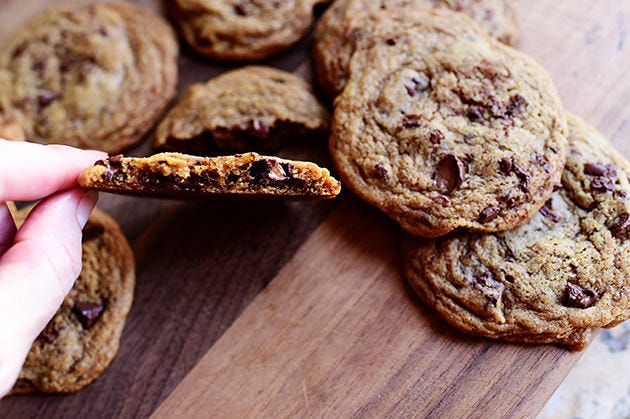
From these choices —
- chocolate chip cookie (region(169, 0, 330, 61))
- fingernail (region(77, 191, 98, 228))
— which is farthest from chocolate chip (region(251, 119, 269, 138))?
fingernail (region(77, 191, 98, 228))

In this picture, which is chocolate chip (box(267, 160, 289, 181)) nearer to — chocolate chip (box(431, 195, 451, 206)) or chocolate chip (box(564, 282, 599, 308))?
chocolate chip (box(431, 195, 451, 206))

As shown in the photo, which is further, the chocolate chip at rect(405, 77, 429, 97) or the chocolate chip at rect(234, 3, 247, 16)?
the chocolate chip at rect(234, 3, 247, 16)

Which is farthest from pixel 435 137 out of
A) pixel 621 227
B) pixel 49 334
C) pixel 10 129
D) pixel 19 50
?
pixel 19 50

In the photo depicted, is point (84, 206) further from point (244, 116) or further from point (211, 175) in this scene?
point (244, 116)

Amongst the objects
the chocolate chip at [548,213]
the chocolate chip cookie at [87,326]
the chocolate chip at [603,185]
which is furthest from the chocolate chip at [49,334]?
the chocolate chip at [603,185]

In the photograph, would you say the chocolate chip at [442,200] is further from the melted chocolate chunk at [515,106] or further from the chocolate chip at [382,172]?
the melted chocolate chunk at [515,106]

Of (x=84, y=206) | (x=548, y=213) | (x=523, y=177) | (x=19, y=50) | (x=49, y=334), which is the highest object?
(x=523, y=177)
